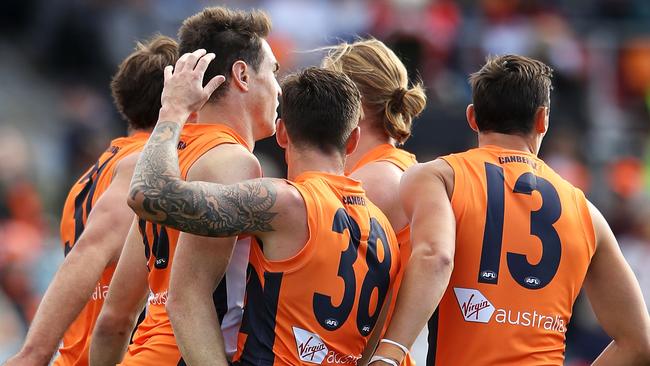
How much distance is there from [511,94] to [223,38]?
1.31 metres

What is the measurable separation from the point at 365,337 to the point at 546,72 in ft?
5.04

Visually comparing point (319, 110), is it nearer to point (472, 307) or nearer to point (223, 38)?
point (223, 38)

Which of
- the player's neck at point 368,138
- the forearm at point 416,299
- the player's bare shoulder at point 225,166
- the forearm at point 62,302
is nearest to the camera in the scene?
the player's bare shoulder at point 225,166

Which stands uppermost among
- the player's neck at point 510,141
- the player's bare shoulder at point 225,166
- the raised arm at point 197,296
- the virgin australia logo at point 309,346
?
the player's bare shoulder at point 225,166

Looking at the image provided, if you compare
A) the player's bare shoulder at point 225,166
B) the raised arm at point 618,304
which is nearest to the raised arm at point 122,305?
the player's bare shoulder at point 225,166

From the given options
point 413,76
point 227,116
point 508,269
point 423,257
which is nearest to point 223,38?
point 227,116

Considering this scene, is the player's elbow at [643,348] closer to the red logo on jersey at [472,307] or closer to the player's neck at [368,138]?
the red logo on jersey at [472,307]

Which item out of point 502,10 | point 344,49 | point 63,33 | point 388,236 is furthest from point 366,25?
point 388,236

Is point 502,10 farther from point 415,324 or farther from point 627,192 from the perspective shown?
point 415,324

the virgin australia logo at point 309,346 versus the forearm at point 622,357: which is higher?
the virgin australia logo at point 309,346

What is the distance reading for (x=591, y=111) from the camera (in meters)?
15.2

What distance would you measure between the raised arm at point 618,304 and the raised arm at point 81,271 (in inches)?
87.2

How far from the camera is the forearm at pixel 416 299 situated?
4.77m

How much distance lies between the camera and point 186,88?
4613 millimetres
